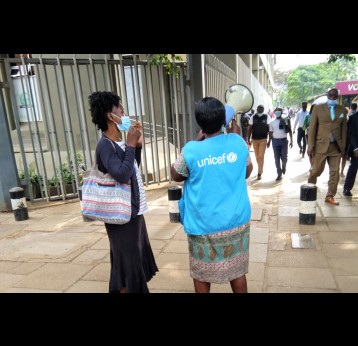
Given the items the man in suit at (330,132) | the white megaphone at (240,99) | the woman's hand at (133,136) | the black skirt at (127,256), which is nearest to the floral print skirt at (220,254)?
the black skirt at (127,256)

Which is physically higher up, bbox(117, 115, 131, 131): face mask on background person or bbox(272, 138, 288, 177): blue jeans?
bbox(117, 115, 131, 131): face mask on background person

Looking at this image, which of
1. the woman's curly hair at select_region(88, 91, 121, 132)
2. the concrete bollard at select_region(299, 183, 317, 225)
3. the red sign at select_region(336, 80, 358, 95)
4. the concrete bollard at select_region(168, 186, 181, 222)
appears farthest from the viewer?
the red sign at select_region(336, 80, 358, 95)

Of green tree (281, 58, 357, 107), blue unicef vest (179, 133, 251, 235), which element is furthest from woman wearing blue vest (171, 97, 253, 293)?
green tree (281, 58, 357, 107)

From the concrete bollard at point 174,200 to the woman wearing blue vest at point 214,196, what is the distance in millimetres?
2469

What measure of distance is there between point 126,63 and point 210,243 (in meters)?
4.99

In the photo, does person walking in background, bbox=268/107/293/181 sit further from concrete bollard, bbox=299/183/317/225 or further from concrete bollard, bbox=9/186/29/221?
concrete bollard, bbox=9/186/29/221

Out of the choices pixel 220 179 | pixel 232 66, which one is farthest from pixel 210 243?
pixel 232 66

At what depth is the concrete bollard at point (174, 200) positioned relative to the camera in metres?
4.75

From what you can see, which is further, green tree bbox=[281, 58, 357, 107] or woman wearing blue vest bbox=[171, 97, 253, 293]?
green tree bbox=[281, 58, 357, 107]

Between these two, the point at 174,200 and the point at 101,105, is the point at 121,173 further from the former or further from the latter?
the point at 174,200

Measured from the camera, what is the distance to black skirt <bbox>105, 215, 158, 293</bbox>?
2.34m

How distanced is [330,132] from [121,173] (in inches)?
157

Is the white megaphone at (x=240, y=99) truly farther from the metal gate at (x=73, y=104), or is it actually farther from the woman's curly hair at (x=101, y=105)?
the metal gate at (x=73, y=104)

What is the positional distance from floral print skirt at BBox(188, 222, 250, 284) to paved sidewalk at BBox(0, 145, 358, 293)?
0.81 m
